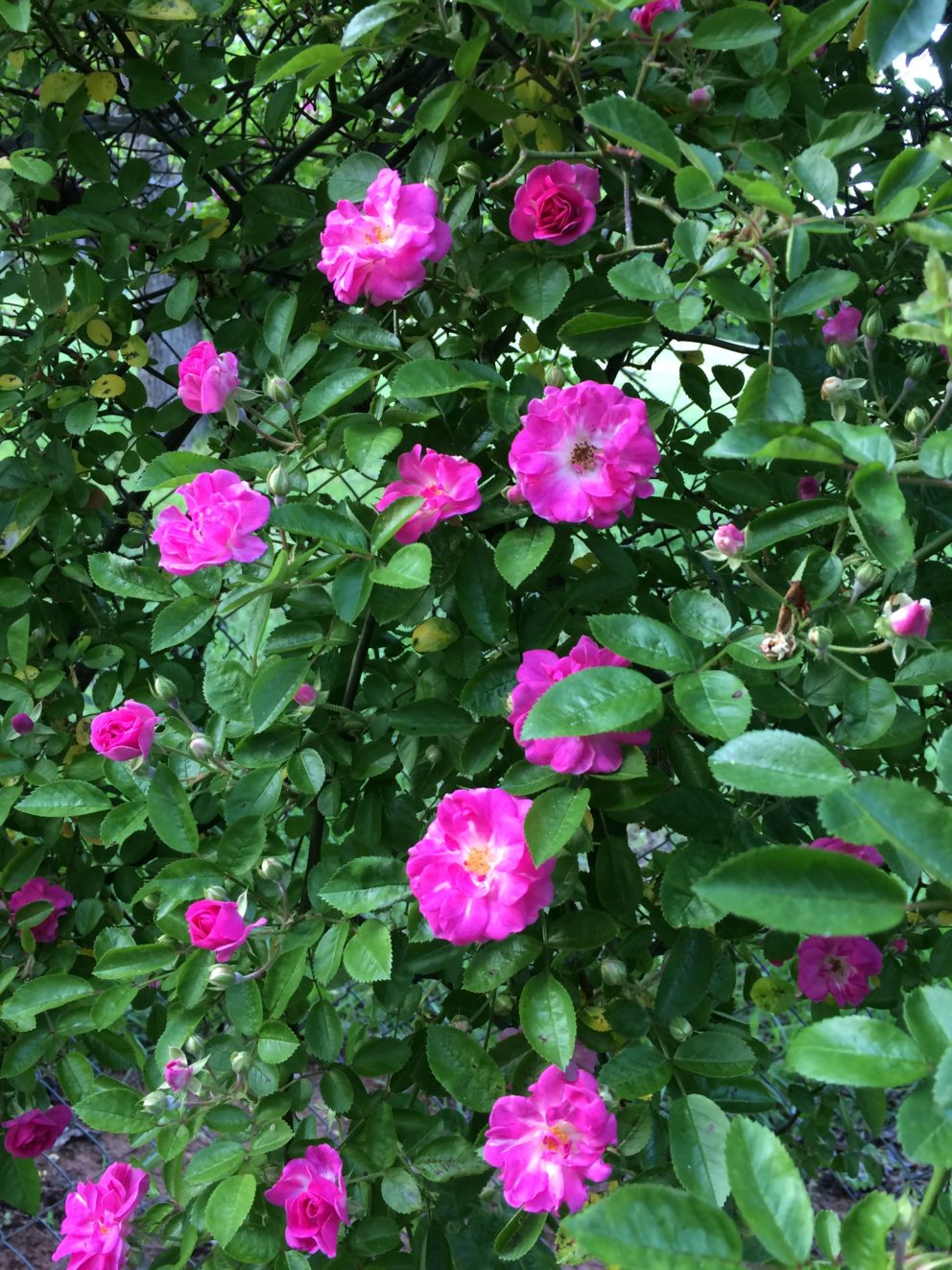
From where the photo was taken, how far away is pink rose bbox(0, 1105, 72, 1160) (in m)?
1.37

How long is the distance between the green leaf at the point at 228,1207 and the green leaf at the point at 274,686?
0.38 meters

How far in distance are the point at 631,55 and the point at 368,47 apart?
0.75 ft

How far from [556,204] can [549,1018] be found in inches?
25.9

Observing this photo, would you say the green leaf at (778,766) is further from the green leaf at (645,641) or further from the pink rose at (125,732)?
the pink rose at (125,732)

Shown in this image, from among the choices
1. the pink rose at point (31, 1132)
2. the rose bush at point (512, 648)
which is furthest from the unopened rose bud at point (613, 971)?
the pink rose at point (31, 1132)

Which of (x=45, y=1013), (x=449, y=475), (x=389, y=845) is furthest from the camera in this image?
(x=45, y=1013)

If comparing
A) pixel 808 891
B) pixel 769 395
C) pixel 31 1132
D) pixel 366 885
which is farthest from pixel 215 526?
pixel 31 1132

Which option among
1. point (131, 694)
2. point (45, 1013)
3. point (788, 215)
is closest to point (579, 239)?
point (788, 215)

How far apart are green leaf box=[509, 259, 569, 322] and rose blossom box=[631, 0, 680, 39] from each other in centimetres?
20

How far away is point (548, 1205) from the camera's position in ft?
2.75

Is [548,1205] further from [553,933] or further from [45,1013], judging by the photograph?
[45,1013]

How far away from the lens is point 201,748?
3.30ft

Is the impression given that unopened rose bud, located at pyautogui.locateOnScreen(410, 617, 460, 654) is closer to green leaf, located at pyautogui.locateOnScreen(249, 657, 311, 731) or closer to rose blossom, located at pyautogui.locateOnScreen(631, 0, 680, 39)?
green leaf, located at pyautogui.locateOnScreen(249, 657, 311, 731)

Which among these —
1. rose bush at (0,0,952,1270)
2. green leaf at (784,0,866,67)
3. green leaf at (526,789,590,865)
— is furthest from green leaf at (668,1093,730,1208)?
green leaf at (784,0,866,67)
